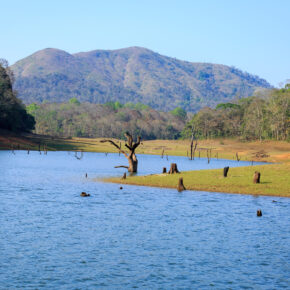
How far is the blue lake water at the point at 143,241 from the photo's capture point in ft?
74.1

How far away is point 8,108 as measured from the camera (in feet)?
470

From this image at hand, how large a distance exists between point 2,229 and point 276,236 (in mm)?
17107

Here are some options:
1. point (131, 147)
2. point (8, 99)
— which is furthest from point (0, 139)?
point (131, 147)

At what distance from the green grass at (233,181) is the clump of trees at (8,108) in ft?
284

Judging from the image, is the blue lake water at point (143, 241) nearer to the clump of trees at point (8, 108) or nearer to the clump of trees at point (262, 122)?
the clump of trees at point (8, 108)

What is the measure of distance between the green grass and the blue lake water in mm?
3323

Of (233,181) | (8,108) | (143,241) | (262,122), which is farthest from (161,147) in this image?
(143,241)

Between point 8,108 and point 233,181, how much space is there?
3947 inches

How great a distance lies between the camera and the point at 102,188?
55.8m

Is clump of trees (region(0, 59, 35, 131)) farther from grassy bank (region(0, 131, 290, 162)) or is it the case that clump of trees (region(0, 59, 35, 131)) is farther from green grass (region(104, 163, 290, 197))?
green grass (region(104, 163, 290, 197))

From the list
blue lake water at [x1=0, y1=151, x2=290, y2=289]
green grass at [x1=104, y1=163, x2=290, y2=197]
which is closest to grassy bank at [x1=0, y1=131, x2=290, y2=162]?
green grass at [x1=104, y1=163, x2=290, y2=197]

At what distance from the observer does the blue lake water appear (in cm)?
2259

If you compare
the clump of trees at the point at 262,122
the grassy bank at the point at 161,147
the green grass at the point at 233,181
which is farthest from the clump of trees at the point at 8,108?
the green grass at the point at 233,181

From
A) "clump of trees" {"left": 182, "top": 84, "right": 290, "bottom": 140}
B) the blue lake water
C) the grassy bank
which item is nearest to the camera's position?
the blue lake water
